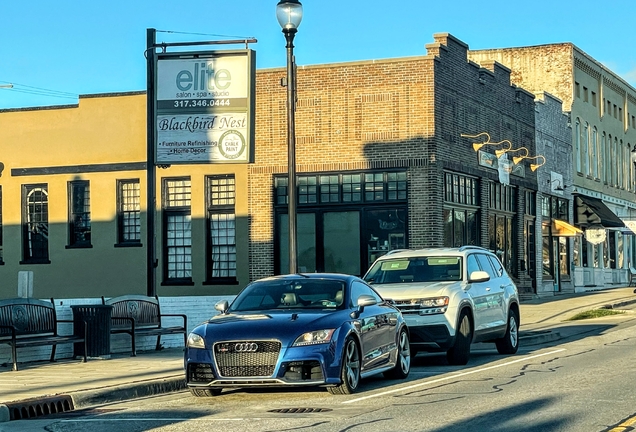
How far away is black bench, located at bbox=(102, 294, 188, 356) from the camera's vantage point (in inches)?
711

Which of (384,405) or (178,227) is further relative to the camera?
(178,227)

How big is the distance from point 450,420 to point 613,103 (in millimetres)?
44910

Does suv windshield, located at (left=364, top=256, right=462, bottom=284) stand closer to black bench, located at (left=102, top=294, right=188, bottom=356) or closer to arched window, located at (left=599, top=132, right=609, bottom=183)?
black bench, located at (left=102, top=294, right=188, bottom=356)

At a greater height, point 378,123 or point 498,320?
point 378,123

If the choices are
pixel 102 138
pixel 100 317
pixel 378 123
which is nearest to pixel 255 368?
pixel 100 317

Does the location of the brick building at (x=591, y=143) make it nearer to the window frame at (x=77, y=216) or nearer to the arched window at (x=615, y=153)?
the arched window at (x=615, y=153)

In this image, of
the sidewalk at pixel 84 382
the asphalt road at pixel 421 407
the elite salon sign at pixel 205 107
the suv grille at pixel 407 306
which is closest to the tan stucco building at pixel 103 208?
the elite salon sign at pixel 205 107

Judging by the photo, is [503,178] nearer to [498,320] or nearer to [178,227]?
[178,227]

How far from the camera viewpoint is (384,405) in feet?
38.2

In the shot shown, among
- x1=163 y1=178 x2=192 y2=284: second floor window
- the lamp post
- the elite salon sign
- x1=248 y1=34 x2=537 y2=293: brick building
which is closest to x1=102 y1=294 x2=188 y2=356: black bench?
the lamp post

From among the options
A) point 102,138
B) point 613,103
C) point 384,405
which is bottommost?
point 384,405

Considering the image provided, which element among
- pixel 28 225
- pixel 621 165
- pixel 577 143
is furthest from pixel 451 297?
pixel 621 165

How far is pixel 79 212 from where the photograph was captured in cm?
3269

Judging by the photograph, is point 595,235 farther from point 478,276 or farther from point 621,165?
point 478,276
